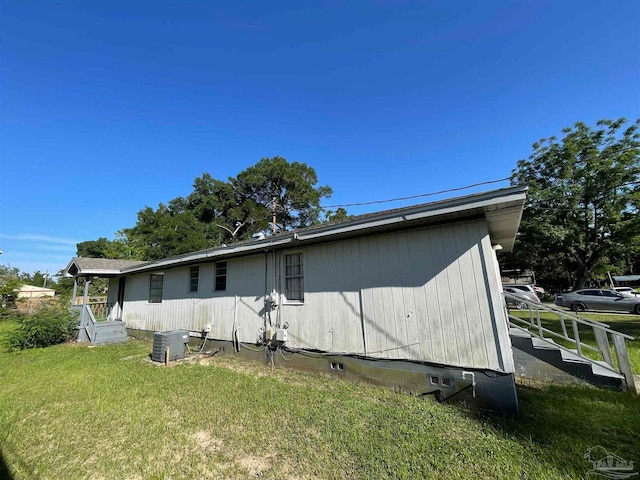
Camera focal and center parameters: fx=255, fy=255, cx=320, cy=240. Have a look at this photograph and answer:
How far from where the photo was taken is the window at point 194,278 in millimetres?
8492

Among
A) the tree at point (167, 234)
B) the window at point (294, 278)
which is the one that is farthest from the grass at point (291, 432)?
the tree at point (167, 234)

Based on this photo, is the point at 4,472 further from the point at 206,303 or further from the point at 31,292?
the point at 31,292

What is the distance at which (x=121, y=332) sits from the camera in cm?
1020

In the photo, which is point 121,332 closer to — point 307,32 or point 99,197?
point 99,197

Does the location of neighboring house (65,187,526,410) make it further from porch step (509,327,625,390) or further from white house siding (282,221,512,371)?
porch step (509,327,625,390)

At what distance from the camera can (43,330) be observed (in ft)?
29.6

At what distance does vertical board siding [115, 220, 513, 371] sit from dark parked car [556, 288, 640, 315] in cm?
1630

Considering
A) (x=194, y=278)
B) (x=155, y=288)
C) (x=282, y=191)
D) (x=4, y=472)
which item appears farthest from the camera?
(x=282, y=191)

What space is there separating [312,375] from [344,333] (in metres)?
1.23

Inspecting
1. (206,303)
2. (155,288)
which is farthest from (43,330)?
(206,303)

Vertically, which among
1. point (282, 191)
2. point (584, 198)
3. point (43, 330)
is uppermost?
point (282, 191)

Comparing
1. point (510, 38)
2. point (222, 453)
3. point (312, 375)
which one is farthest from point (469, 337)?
point (510, 38)

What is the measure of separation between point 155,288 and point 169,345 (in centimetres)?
412

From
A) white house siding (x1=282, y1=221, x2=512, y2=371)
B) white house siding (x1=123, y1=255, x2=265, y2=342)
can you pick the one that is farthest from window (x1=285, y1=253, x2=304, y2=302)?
white house siding (x1=123, y1=255, x2=265, y2=342)
